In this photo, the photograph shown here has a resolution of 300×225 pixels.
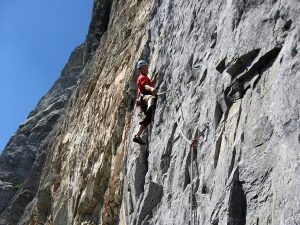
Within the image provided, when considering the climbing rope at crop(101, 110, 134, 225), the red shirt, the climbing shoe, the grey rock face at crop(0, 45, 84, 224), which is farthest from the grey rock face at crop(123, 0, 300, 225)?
the grey rock face at crop(0, 45, 84, 224)

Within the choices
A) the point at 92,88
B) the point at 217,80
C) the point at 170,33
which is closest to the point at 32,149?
the point at 92,88

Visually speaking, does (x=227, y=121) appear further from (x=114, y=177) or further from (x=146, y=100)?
(x=114, y=177)

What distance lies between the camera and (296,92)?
5797mm

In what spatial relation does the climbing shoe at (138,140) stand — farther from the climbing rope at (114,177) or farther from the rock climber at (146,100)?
the climbing rope at (114,177)

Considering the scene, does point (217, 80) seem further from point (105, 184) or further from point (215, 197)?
point (105, 184)

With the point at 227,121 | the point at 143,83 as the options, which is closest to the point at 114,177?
the point at 143,83

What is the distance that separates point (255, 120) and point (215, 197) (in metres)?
1.06

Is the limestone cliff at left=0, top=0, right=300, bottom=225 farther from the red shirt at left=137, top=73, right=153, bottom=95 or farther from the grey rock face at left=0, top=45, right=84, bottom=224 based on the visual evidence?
the grey rock face at left=0, top=45, right=84, bottom=224

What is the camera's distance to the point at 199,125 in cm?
815

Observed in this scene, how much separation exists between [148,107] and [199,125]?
8.14 ft

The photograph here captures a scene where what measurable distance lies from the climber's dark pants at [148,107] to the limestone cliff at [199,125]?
0.65 feet

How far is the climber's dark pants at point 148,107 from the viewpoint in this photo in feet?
34.6

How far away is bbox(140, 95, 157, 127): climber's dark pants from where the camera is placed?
10.5m

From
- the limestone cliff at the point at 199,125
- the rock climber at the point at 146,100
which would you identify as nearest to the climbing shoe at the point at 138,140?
the rock climber at the point at 146,100
